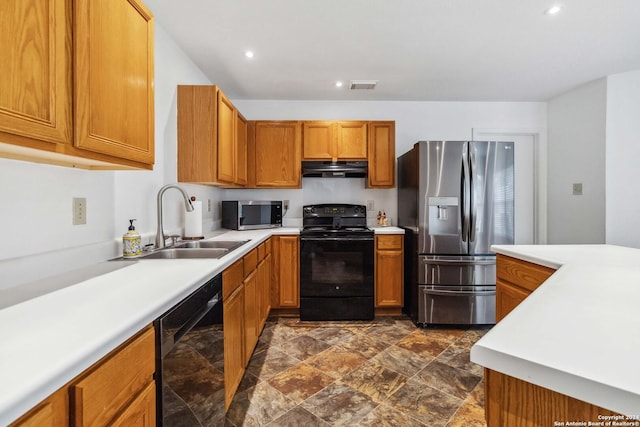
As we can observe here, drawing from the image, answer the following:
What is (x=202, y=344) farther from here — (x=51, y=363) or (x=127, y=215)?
(x=127, y=215)

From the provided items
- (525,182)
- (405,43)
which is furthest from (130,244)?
(525,182)

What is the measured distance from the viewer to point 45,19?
2.61 feet

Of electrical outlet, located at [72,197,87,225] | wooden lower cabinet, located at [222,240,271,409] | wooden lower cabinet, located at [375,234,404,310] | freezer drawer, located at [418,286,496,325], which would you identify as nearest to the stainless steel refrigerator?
freezer drawer, located at [418,286,496,325]

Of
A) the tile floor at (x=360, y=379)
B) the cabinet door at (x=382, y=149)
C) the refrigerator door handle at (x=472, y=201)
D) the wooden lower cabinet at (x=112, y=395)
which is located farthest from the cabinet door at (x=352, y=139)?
the wooden lower cabinet at (x=112, y=395)

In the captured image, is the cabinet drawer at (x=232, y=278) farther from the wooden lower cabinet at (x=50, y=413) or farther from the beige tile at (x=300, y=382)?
the wooden lower cabinet at (x=50, y=413)

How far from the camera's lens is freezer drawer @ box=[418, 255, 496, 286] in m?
2.68

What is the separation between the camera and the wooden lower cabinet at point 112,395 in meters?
0.54

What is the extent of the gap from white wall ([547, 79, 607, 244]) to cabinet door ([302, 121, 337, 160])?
8.82 feet

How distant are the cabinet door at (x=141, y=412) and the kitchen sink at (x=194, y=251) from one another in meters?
0.76

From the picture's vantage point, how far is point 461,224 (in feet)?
8.77

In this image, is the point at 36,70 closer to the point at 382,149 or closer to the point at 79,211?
the point at 79,211

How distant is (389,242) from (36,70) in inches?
106

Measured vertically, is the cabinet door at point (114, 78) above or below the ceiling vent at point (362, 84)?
below

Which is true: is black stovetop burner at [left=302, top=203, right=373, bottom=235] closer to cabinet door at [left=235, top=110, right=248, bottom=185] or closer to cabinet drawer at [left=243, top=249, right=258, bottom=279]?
cabinet door at [left=235, top=110, right=248, bottom=185]
